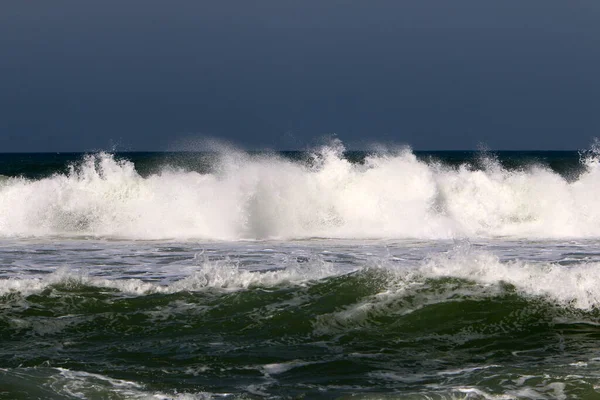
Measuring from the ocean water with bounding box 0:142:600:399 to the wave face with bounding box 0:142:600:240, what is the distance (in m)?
0.10

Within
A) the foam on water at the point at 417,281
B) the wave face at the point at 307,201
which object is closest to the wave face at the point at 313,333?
the foam on water at the point at 417,281

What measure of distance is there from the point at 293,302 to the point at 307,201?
12.1 m

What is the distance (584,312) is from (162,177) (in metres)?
17.7

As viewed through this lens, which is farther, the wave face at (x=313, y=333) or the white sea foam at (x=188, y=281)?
the white sea foam at (x=188, y=281)

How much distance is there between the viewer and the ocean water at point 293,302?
816 cm

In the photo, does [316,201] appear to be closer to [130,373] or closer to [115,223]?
[115,223]

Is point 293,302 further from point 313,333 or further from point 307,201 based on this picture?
point 307,201

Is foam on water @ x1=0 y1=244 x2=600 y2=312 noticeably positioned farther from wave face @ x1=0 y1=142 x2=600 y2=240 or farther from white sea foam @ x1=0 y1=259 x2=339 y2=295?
wave face @ x1=0 y1=142 x2=600 y2=240

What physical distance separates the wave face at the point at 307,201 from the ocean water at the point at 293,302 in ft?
0.32

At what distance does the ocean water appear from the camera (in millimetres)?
8156

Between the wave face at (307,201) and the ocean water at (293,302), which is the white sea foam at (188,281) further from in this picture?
the wave face at (307,201)

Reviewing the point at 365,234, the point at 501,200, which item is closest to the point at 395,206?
the point at 365,234

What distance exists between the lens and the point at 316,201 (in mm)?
23641

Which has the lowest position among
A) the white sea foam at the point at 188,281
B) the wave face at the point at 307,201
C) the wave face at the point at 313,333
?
the wave face at the point at 313,333
